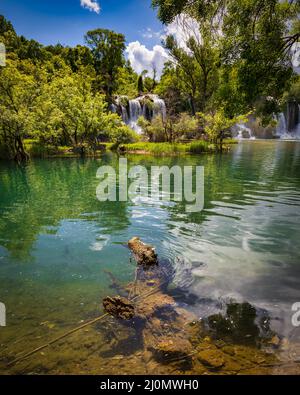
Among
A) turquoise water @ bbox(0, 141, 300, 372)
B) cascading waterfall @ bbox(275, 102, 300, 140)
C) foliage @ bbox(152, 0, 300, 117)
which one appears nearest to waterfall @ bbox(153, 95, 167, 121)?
cascading waterfall @ bbox(275, 102, 300, 140)

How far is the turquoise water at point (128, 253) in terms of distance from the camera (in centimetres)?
541

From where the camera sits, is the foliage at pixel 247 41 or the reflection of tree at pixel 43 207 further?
the foliage at pixel 247 41

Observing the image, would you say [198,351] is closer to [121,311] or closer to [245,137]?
[121,311]

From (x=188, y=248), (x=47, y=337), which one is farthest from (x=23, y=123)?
(x=47, y=337)

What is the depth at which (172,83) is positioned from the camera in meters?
63.2

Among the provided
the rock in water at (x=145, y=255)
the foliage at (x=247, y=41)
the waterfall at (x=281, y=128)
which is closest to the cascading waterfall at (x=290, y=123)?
the waterfall at (x=281, y=128)

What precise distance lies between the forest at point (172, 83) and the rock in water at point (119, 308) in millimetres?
11081

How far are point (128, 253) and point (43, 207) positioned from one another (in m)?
6.96

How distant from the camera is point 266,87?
14.5m

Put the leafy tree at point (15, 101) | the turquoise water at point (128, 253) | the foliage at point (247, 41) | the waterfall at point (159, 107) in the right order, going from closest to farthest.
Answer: the turquoise water at point (128, 253)
the foliage at point (247, 41)
the leafy tree at point (15, 101)
the waterfall at point (159, 107)

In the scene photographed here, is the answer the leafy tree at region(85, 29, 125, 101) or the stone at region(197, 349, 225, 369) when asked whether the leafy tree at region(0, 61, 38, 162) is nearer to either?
the stone at region(197, 349, 225, 369)

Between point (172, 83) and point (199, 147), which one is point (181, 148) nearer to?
point (199, 147)

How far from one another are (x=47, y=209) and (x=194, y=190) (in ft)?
26.5

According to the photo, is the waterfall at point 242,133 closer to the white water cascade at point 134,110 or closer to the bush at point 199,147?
the white water cascade at point 134,110
